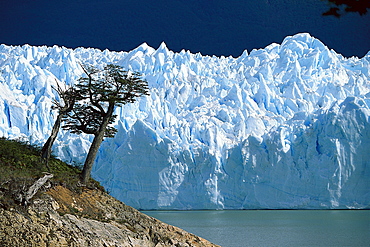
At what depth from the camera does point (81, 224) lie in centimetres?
650

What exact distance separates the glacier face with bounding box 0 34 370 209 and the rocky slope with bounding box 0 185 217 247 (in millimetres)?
17302

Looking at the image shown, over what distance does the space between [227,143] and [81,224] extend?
24225mm

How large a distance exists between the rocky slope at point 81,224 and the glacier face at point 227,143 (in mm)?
17302

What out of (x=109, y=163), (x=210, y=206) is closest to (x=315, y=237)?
(x=210, y=206)

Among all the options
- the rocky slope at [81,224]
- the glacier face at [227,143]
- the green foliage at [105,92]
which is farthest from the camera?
the glacier face at [227,143]

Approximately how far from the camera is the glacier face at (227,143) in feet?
88.5

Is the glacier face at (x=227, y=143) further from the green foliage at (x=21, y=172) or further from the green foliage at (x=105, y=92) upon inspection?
the green foliage at (x=21, y=172)

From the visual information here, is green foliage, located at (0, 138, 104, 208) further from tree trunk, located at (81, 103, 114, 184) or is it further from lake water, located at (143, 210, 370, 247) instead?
lake water, located at (143, 210, 370, 247)

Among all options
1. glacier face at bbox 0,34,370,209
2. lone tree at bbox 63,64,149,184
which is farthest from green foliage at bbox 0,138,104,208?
glacier face at bbox 0,34,370,209

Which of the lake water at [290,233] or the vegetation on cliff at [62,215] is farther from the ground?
the vegetation on cliff at [62,215]

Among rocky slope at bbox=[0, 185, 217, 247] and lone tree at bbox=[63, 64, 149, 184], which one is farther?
lone tree at bbox=[63, 64, 149, 184]

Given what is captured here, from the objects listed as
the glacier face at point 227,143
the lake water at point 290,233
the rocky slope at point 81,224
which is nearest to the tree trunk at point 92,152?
the rocky slope at point 81,224

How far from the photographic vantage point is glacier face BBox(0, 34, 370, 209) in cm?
2697

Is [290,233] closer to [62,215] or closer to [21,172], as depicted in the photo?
[62,215]
